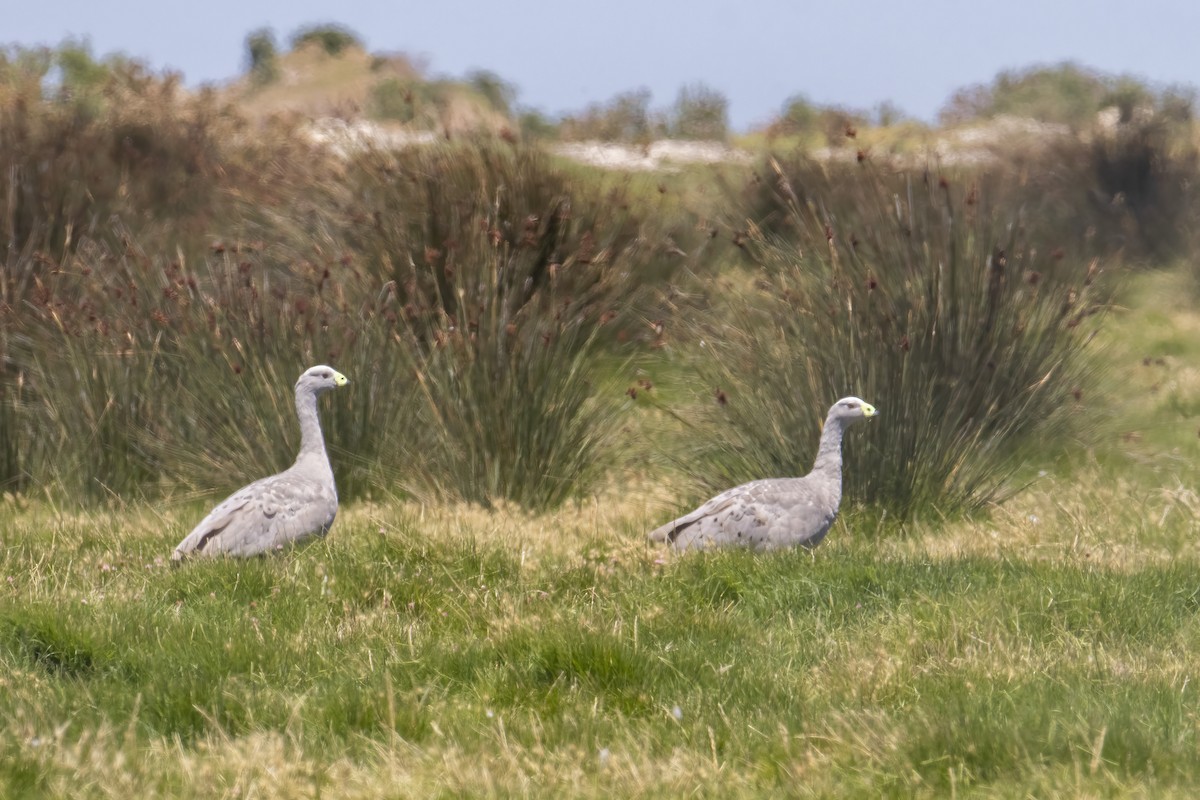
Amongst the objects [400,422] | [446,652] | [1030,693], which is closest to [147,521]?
[400,422]

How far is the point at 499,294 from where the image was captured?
9.52 m

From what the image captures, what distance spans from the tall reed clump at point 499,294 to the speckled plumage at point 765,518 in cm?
184

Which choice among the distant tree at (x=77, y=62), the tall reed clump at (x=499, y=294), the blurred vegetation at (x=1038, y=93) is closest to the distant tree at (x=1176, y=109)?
the blurred vegetation at (x=1038, y=93)

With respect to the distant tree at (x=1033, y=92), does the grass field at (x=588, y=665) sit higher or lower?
lower

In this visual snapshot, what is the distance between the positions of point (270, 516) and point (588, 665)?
7.02ft

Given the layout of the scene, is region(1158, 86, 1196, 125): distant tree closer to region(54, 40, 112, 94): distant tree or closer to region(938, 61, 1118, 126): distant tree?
region(938, 61, 1118, 126): distant tree

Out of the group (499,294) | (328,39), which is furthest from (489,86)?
(499,294)

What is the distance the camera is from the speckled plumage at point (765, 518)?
6500 mm

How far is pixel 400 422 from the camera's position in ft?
28.6

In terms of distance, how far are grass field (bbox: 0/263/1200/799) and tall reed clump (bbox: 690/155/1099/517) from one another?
28.6 inches

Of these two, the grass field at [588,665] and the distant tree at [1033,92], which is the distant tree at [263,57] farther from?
the grass field at [588,665]

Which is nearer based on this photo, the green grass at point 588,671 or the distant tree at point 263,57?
the green grass at point 588,671

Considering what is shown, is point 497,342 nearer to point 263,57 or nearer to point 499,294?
point 499,294

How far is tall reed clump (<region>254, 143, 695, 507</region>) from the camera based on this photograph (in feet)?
27.1
